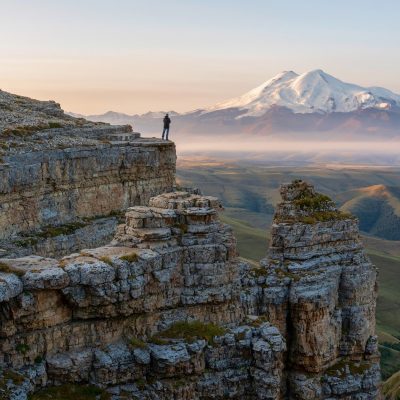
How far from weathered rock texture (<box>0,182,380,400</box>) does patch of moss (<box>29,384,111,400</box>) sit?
376 mm

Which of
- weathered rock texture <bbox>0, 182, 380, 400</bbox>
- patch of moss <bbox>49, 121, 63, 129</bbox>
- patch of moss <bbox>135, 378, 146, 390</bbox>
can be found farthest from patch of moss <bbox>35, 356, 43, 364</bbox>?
patch of moss <bbox>49, 121, 63, 129</bbox>

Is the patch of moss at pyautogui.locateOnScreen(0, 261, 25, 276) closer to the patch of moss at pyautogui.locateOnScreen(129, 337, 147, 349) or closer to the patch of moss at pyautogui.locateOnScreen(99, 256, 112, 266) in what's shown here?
the patch of moss at pyautogui.locateOnScreen(99, 256, 112, 266)

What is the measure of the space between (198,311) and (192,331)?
137cm

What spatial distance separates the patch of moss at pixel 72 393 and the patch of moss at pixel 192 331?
14.8 feet

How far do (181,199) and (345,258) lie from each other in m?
13.2

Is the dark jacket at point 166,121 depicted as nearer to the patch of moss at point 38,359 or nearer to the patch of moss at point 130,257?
the patch of moss at point 130,257

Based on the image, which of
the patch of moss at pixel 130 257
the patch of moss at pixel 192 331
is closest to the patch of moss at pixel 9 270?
the patch of moss at pixel 130 257

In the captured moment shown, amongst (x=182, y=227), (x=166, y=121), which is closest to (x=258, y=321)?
(x=182, y=227)

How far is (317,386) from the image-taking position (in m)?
39.6

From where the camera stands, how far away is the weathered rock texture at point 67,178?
4778 centimetres

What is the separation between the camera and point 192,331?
110 feet

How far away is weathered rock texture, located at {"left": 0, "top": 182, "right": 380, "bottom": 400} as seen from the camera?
29203mm

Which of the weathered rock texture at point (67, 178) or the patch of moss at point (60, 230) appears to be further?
the patch of moss at point (60, 230)

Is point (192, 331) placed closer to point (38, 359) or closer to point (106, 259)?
point (106, 259)
